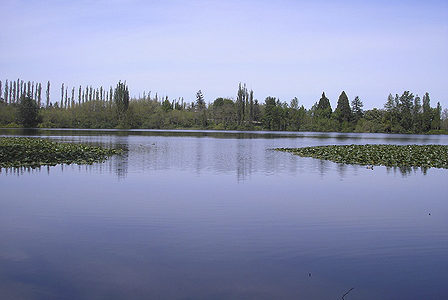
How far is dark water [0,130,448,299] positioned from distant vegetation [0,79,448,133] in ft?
303

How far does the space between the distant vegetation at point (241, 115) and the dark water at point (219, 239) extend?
92.4 m

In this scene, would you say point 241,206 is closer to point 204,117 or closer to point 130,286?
point 130,286

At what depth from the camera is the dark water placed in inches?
267

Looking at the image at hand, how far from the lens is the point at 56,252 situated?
8.30 m

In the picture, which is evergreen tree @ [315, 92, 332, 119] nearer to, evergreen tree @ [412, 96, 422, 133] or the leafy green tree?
evergreen tree @ [412, 96, 422, 133]

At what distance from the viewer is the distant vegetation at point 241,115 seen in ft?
361

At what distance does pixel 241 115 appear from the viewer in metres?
127

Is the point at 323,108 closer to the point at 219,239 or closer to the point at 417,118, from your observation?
the point at 417,118

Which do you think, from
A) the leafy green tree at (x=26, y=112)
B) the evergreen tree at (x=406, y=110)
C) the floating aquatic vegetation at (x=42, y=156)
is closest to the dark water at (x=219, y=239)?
the floating aquatic vegetation at (x=42, y=156)

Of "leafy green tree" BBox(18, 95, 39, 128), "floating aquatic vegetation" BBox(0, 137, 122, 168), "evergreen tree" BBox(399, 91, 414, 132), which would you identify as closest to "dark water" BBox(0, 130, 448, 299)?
"floating aquatic vegetation" BBox(0, 137, 122, 168)

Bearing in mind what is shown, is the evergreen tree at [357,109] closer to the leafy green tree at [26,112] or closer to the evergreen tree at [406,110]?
the evergreen tree at [406,110]

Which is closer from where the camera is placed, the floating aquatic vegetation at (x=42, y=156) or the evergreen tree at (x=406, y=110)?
the floating aquatic vegetation at (x=42, y=156)

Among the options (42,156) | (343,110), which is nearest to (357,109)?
(343,110)

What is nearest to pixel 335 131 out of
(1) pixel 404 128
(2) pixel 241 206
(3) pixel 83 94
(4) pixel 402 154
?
(1) pixel 404 128
